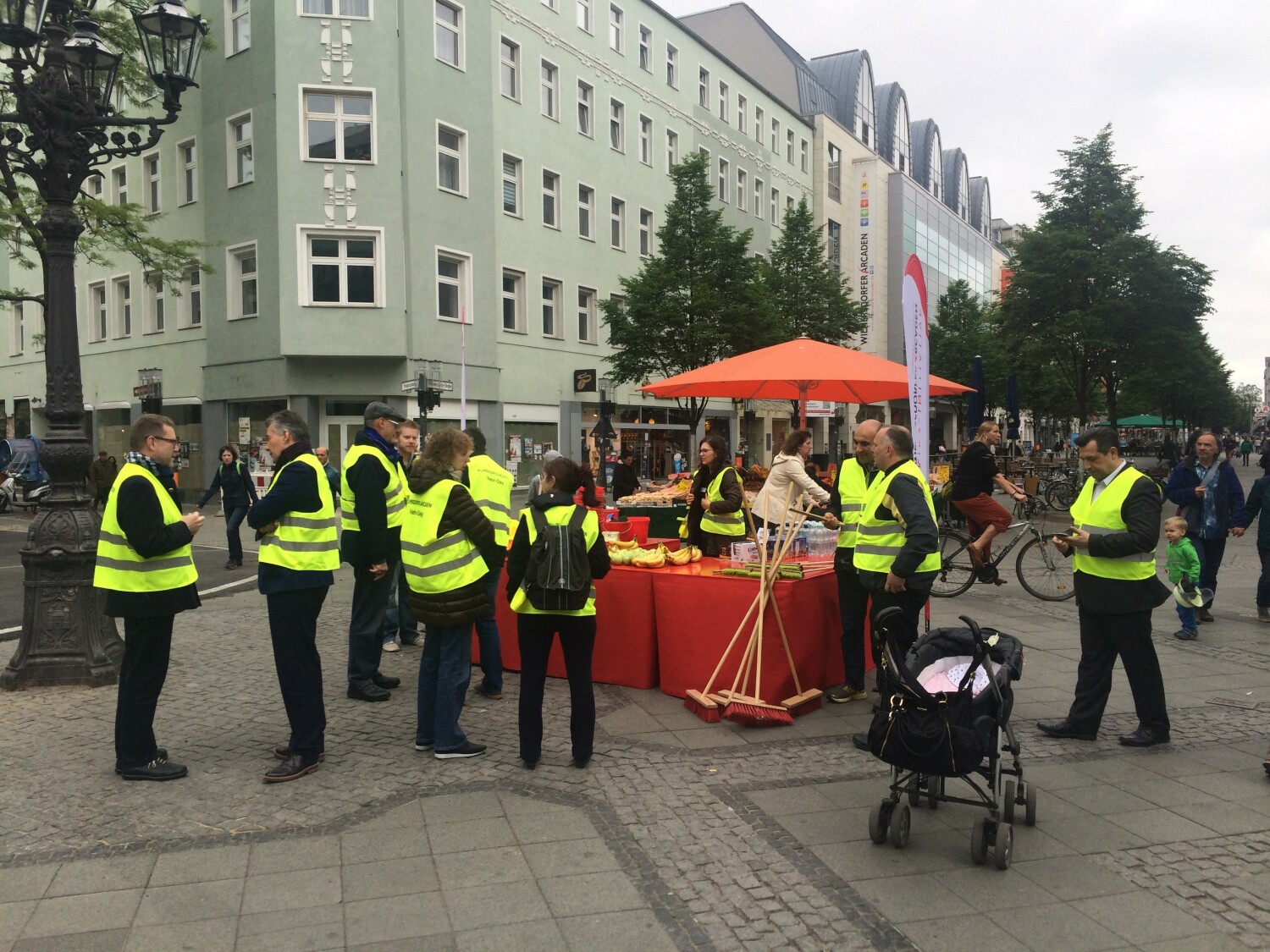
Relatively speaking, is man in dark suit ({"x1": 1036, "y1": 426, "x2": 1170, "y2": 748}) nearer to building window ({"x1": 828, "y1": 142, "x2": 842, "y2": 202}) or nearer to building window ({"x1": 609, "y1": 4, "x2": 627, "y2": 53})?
building window ({"x1": 609, "y1": 4, "x2": 627, "y2": 53})

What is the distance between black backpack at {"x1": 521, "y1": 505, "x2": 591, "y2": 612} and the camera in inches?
192

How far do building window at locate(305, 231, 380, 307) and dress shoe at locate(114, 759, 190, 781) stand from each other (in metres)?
19.9

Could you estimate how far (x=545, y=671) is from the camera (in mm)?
5059

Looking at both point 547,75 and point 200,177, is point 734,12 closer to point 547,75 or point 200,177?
point 547,75

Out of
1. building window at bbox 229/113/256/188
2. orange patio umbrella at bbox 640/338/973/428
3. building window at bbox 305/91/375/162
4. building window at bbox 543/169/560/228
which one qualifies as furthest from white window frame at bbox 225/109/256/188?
orange patio umbrella at bbox 640/338/973/428

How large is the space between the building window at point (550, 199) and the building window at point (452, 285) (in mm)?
4229

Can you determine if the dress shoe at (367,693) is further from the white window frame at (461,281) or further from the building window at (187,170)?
the building window at (187,170)

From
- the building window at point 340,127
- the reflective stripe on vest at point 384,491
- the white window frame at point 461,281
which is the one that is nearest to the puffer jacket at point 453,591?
the reflective stripe on vest at point 384,491

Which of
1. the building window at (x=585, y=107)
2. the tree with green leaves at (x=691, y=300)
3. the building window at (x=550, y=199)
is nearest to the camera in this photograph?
the tree with green leaves at (x=691, y=300)

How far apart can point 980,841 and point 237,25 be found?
26.9 metres

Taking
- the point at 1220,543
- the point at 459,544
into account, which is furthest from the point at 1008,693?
the point at 1220,543

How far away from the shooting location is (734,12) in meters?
50.2

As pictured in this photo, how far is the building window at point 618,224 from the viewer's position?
107 ft

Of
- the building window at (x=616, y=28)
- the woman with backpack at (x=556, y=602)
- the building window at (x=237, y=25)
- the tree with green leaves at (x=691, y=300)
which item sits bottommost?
the woman with backpack at (x=556, y=602)
